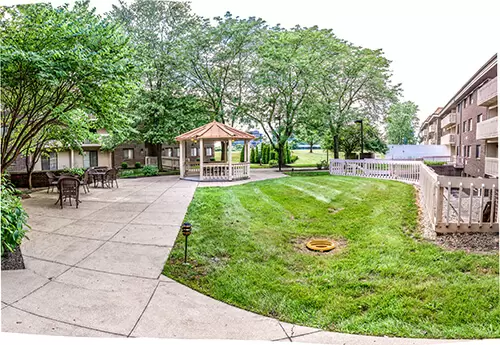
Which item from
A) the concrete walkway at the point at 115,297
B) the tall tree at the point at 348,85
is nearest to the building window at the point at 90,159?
the concrete walkway at the point at 115,297

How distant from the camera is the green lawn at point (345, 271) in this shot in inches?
74.5

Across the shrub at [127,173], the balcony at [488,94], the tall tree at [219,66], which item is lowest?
the shrub at [127,173]

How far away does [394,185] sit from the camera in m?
4.61

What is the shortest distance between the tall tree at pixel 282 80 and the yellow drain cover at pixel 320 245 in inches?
152

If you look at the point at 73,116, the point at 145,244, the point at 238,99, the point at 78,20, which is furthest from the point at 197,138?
the point at 145,244

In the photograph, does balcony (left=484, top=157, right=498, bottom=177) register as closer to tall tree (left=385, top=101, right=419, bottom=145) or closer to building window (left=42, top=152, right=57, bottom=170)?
tall tree (left=385, top=101, right=419, bottom=145)

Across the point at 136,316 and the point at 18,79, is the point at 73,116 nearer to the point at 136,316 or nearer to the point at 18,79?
the point at 18,79

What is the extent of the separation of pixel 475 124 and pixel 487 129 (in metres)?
0.15

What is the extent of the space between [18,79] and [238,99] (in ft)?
15.7

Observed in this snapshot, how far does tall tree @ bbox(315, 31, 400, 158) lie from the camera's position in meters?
4.95

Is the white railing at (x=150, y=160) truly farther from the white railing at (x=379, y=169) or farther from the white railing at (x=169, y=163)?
the white railing at (x=379, y=169)

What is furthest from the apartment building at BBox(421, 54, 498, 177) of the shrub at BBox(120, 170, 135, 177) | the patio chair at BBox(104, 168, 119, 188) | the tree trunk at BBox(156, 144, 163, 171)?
the shrub at BBox(120, 170, 135, 177)

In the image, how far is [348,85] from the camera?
5.70 metres

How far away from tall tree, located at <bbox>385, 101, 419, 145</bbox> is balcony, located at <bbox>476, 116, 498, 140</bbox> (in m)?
1.15
